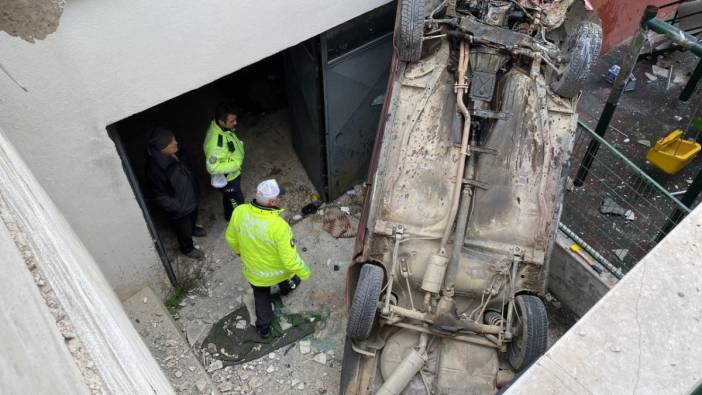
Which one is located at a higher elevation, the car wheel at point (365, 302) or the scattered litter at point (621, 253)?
the car wheel at point (365, 302)

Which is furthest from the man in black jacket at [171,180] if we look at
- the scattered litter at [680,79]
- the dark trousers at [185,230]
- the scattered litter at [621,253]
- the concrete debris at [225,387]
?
the scattered litter at [680,79]

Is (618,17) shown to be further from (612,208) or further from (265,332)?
(265,332)

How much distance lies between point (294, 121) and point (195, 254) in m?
1.86

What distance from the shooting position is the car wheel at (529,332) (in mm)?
3918

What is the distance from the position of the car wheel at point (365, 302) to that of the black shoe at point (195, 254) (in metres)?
2.28

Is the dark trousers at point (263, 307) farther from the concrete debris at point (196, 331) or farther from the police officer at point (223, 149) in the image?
the police officer at point (223, 149)

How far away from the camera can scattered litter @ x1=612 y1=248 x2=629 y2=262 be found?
17.9ft

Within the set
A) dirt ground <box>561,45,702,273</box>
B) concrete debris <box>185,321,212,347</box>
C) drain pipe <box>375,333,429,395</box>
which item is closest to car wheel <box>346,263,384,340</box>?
drain pipe <box>375,333,429,395</box>

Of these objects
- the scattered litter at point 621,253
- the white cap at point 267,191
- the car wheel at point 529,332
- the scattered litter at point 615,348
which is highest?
the scattered litter at point 615,348

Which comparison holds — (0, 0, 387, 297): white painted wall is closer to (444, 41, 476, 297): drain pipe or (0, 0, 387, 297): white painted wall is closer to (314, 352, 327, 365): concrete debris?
(444, 41, 476, 297): drain pipe

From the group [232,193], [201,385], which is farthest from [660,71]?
[201,385]

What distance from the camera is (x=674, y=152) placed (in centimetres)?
604

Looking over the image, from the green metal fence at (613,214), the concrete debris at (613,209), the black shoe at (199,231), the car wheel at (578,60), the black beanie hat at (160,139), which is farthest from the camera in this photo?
the black shoe at (199,231)

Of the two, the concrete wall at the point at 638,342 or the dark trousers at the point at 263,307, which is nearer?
the concrete wall at the point at 638,342
